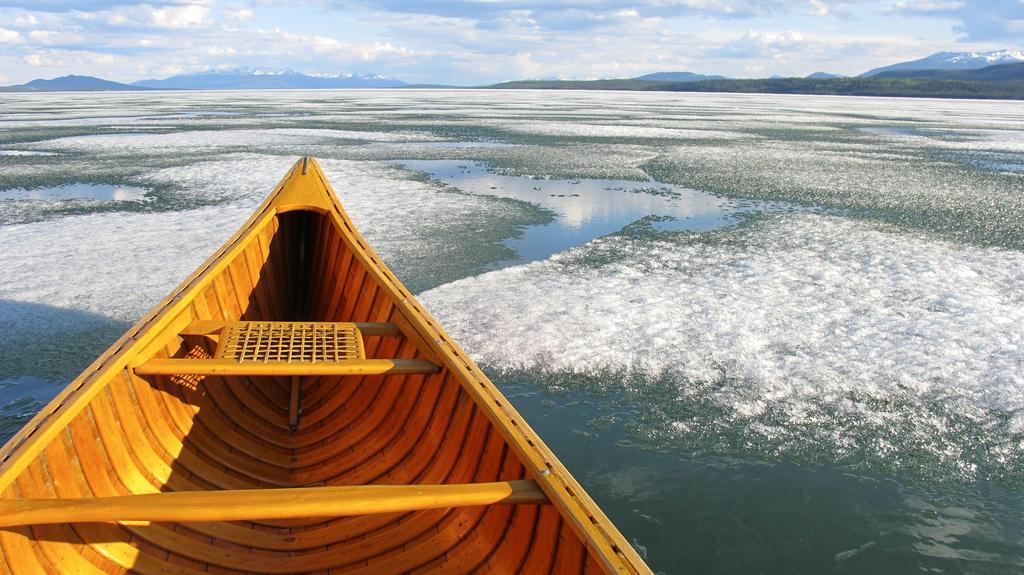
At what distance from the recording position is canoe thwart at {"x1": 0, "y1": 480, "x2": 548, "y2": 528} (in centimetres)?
236

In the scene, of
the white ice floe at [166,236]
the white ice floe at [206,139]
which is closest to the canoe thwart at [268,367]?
the white ice floe at [166,236]

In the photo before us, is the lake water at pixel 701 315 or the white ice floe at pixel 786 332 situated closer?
the lake water at pixel 701 315

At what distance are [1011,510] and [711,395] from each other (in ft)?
6.02

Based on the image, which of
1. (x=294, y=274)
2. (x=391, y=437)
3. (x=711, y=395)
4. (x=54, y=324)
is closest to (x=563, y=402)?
(x=711, y=395)

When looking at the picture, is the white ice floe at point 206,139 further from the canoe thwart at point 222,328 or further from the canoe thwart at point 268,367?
the canoe thwart at point 268,367

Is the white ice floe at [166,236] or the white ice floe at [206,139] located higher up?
the white ice floe at [206,139]

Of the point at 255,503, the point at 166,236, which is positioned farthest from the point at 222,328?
the point at 166,236

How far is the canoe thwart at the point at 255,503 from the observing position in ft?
7.75

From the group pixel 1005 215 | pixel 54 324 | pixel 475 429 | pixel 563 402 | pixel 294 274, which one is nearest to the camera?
pixel 475 429

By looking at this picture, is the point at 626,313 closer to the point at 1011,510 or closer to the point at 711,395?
the point at 711,395

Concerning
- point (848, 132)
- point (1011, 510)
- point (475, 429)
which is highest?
point (848, 132)

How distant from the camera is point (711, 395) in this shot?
16.6 feet

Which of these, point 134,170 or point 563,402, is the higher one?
point 134,170

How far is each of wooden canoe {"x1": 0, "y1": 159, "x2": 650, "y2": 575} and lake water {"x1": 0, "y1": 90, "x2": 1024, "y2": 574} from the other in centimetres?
93
